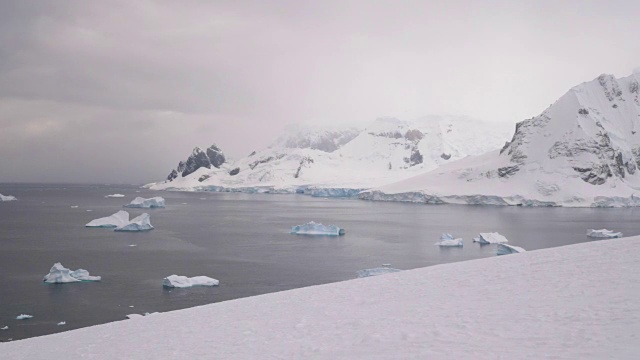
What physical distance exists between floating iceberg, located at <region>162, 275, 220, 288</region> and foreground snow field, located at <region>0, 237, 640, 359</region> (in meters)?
12.4

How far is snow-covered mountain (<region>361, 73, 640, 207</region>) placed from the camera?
358 ft

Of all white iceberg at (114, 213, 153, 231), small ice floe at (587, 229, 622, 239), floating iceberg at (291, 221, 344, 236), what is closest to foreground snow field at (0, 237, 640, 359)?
small ice floe at (587, 229, 622, 239)

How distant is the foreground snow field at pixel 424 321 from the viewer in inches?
272

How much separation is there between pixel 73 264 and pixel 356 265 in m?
17.5

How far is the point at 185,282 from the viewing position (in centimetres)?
2480

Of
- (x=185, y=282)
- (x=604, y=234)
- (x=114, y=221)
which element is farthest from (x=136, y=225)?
(x=604, y=234)

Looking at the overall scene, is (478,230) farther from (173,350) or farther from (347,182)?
(347,182)

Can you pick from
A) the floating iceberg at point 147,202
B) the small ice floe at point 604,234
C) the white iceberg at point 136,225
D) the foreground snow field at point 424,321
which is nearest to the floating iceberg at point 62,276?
the foreground snow field at point 424,321

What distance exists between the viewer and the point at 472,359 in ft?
20.7

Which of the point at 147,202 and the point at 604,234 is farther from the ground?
the point at 147,202

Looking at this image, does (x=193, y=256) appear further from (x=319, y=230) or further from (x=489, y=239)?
(x=489, y=239)

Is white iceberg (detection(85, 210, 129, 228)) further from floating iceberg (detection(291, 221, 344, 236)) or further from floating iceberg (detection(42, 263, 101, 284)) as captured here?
floating iceberg (detection(42, 263, 101, 284))

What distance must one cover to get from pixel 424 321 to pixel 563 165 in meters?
121

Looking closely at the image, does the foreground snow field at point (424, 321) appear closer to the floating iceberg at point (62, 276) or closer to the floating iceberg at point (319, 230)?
the floating iceberg at point (62, 276)
